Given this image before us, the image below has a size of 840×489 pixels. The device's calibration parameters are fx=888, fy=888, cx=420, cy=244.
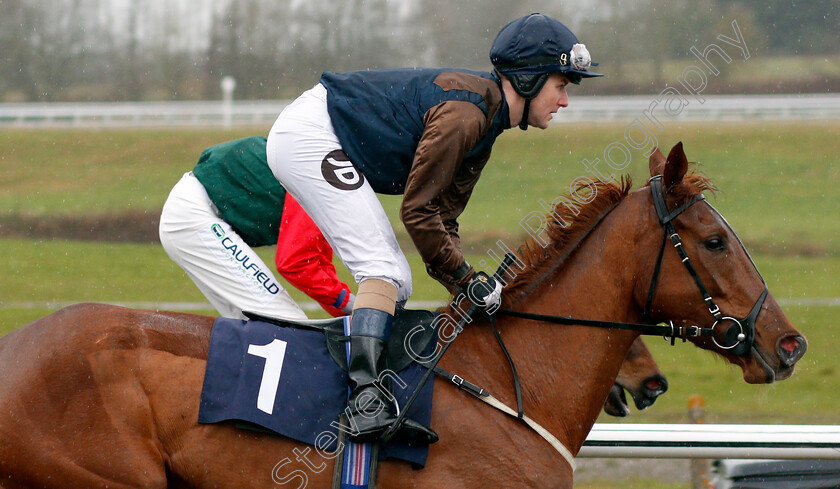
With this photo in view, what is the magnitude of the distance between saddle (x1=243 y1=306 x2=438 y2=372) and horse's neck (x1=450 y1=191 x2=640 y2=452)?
5.5 inches

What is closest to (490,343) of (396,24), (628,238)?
(628,238)

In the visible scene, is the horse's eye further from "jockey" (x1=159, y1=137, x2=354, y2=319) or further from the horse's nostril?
"jockey" (x1=159, y1=137, x2=354, y2=319)

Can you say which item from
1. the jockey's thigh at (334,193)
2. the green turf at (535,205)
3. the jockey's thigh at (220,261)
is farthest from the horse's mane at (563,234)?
the green turf at (535,205)

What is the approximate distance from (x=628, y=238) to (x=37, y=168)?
68.6 feet

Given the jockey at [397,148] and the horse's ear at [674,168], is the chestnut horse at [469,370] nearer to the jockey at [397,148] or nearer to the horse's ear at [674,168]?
the horse's ear at [674,168]

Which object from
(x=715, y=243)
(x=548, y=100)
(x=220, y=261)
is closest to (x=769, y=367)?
(x=715, y=243)

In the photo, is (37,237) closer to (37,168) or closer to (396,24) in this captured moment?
(37,168)

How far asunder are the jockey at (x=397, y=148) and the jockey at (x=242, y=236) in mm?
575

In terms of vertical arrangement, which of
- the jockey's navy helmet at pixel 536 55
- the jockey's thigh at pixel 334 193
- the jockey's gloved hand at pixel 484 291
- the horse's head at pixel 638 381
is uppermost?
the jockey's navy helmet at pixel 536 55

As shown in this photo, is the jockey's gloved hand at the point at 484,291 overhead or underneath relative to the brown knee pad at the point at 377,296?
overhead

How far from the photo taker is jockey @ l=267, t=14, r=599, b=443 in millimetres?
2883

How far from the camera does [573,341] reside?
3.09m

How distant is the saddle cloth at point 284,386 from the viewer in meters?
2.79

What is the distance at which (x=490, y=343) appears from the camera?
10.2 ft
